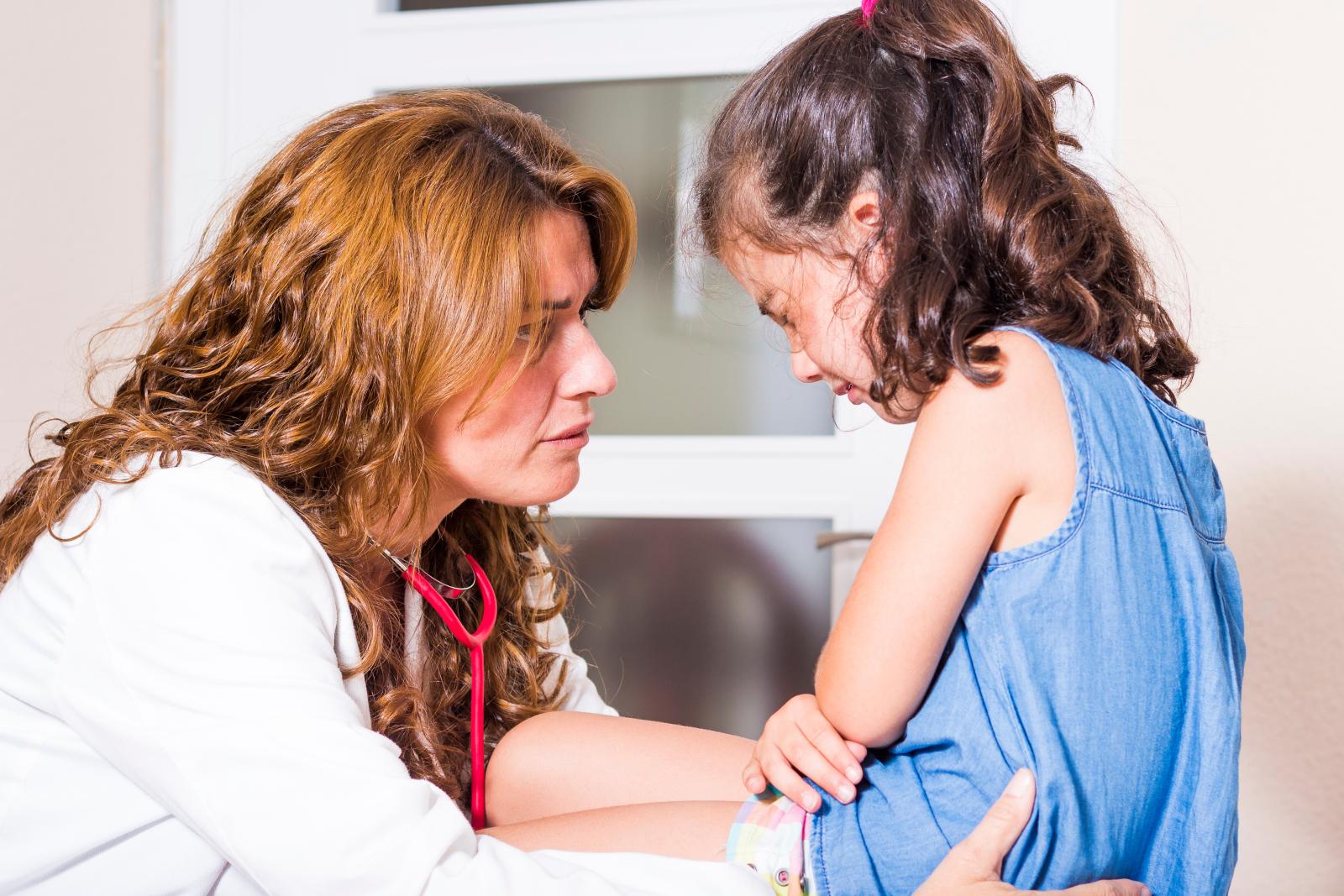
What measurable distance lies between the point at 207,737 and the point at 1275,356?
1.41m

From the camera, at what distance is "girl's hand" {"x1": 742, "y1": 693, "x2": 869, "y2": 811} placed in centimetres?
83

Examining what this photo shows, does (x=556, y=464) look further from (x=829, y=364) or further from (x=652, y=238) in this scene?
(x=652, y=238)

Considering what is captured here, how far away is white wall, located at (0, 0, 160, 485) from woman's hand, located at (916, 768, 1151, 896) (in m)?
1.41

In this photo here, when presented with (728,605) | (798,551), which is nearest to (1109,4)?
(798,551)

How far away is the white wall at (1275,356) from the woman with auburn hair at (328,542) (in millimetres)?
860

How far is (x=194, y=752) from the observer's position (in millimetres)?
739

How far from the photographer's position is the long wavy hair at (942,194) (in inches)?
33.4

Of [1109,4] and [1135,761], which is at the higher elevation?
[1109,4]

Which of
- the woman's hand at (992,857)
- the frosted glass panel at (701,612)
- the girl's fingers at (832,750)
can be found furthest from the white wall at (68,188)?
the woman's hand at (992,857)

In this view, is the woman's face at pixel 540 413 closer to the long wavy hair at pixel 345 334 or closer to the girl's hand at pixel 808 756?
the long wavy hair at pixel 345 334

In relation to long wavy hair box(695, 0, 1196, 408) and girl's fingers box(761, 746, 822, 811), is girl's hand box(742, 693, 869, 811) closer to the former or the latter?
girl's fingers box(761, 746, 822, 811)

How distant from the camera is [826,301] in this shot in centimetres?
95

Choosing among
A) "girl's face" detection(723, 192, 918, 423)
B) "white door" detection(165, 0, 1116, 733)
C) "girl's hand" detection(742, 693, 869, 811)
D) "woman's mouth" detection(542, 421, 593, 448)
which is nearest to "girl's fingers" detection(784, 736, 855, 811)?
"girl's hand" detection(742, 693, 869, 811)

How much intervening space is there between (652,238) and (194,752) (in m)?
1.24
